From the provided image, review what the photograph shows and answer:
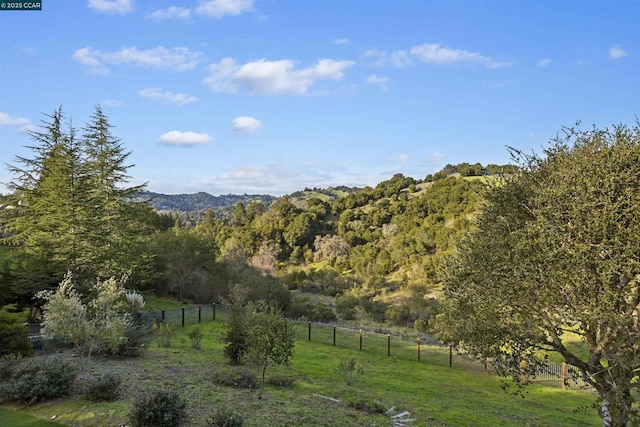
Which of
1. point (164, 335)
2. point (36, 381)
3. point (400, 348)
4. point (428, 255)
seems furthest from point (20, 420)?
point (428, 255)

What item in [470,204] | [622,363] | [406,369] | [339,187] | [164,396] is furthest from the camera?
[339,187]

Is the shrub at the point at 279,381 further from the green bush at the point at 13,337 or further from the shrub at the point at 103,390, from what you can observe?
the green bush at the point at 13,337

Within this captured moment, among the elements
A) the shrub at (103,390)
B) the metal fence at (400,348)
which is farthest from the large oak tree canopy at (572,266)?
the metal fence at (400,348)

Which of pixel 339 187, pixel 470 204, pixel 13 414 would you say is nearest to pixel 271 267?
pixel 470 204

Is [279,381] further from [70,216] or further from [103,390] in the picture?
[70,216]

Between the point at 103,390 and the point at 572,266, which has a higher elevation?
the point at 572,266

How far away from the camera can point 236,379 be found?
43.3 feet

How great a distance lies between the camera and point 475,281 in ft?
34.1

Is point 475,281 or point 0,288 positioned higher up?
point 475,281

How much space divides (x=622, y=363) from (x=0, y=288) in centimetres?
2554

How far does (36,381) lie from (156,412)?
424cm

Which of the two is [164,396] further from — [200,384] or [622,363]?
[622,363]

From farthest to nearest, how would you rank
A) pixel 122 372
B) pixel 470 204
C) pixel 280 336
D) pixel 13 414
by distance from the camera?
pixel 470 204, pixel 122 372, pixel 280 336, pixel 13 414

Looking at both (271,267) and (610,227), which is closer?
(610,227)
